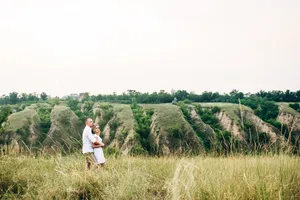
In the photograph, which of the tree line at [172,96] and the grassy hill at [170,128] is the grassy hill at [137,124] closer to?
the grassy hill at [170,128]

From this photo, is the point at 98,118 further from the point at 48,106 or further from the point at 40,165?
the point at 40,165

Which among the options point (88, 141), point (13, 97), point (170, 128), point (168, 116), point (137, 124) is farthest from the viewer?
point (13, 97)

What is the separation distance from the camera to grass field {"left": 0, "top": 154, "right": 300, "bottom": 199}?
10.4ft

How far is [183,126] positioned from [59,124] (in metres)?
46.9

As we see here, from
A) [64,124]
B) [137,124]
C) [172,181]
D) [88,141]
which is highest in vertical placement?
[172,181]

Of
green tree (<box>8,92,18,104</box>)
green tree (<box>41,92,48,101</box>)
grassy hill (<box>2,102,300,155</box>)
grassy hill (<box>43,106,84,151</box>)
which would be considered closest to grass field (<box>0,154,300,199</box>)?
grassy hill (<box>2,102,300,155</box>)

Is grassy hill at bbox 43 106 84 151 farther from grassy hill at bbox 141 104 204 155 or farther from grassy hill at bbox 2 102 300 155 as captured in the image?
grassy hill at bbox 141 104 204 155

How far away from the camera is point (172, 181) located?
2945 mm

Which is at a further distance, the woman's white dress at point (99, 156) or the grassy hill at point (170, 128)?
the grassy hill at point (170, 128)

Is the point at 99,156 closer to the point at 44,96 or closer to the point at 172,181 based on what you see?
the point at 172,181

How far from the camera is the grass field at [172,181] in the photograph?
3.17 meters

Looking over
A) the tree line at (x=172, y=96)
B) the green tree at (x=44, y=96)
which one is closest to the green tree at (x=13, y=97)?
the tree line at (x=172, y=96)

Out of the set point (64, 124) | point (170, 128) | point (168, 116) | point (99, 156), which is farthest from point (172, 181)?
point (168, 116)

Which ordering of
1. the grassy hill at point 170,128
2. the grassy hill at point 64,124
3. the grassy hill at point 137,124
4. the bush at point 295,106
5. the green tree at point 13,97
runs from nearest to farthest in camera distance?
the grassy hill at point 137,124 → the grassy hill at point 64,124 → the grassy hill at point 170,128 → the bush at point 295,106 → the green tree at point 13,97
